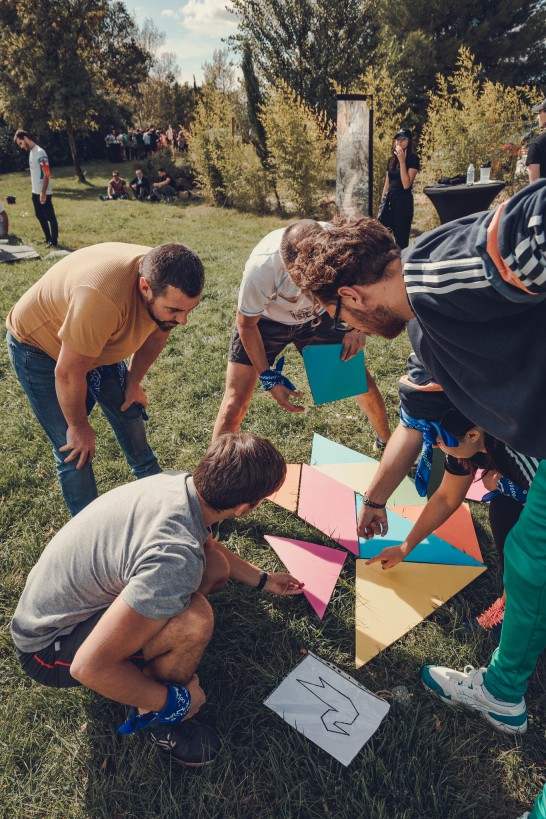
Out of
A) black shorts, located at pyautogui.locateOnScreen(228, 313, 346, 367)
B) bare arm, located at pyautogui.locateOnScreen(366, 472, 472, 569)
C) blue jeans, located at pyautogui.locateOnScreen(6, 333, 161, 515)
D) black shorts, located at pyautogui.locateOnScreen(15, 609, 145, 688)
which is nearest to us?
black shorts, located at pyautogui.locateOnScreen(15, 609, 145, 688)

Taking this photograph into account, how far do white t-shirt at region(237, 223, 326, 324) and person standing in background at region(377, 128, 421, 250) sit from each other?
17.4 feet

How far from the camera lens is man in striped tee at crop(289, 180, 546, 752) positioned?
3.89ft

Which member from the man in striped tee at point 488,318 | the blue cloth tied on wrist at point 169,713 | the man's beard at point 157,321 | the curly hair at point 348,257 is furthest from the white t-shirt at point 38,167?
the blue cloth tied on wrist at point 169,713

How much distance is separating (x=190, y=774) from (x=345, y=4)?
27.3 metres

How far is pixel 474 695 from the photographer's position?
185 centimetres

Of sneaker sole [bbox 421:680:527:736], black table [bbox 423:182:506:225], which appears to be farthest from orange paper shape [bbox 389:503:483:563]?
black table [bbox 423:182:506:225]

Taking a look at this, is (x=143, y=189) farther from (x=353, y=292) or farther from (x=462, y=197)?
(x=353, y=292)

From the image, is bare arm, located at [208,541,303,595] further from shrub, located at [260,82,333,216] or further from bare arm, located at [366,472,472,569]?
shrub, located at [260,82,333,216]

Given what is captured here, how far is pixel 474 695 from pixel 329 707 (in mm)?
533

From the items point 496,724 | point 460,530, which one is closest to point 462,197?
point 460,530

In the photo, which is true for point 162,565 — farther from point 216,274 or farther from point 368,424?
point 216,274

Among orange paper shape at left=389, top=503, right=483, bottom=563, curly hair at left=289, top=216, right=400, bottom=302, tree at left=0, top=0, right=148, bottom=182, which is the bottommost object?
orange paper shape at left=389, top=503, right=483, bottom=563

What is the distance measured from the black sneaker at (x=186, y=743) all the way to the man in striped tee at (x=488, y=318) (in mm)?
977

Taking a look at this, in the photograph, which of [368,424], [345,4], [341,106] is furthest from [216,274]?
[345,4]
